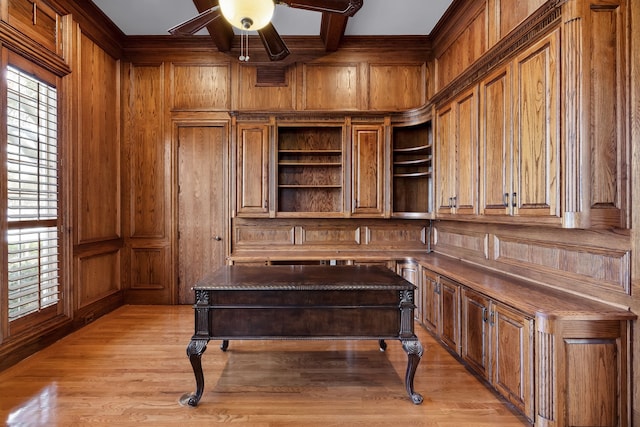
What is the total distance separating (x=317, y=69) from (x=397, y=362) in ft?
11.8

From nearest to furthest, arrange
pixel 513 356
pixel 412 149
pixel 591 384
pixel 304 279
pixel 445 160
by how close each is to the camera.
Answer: pixel 591 384
pixel 513 356
pixel 304 279
pixel 445 160
pixel 412 149

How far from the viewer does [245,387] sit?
8.16ft

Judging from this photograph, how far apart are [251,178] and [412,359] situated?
287cm

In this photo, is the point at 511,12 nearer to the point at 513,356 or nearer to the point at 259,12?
the point at 259,12

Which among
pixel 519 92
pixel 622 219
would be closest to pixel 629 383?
pixel 622 219

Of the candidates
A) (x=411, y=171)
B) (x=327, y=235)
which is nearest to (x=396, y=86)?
(x=411, y=171)

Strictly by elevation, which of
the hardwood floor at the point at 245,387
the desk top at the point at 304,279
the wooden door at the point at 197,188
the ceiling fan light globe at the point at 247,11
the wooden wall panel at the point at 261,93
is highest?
the wooden wall panel at the point at 261,93

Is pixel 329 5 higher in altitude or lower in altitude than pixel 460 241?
higher

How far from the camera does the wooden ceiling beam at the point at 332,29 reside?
379 cm

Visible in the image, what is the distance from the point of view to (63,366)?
2820 mm

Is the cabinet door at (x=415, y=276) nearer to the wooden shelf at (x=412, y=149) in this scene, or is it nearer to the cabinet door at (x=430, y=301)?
the cabinet door at (x=430, y=301)

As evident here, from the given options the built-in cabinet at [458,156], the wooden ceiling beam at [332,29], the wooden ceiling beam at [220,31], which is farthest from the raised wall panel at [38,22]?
the built-in cabinet at [458,156]

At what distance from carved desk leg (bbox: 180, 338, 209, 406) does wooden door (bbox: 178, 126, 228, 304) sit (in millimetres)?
2461

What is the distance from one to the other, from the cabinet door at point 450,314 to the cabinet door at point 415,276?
1.85ft
